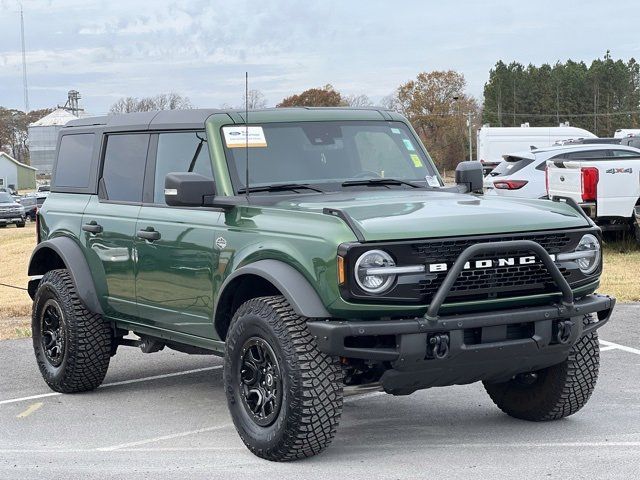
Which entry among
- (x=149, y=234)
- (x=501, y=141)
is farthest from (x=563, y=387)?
(x=501, y=141)

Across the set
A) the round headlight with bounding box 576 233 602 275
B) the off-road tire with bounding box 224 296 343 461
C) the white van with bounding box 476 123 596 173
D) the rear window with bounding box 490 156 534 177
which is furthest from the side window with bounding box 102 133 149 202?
the white van with bounding box 476 123 596 173

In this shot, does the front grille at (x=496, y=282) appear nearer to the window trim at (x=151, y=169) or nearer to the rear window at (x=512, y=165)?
the window trim at (x=151, y=169)

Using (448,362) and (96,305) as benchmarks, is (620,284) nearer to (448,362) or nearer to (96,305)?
(96,305)

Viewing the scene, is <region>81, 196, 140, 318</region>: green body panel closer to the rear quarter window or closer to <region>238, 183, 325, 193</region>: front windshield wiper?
the rear quarter window

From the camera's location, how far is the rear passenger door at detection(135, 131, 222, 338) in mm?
6766

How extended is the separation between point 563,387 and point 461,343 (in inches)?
48.6

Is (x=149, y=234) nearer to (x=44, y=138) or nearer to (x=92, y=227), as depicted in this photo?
(x=92, y=227)

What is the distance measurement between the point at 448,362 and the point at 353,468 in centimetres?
76

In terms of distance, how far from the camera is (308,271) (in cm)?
579

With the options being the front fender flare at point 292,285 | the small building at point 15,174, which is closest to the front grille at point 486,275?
the front fender flare at point 292,285

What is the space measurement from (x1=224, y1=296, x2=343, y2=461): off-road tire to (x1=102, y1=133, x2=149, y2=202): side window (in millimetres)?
2108

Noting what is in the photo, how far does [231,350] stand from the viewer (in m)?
6.21

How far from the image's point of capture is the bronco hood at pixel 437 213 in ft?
18.7

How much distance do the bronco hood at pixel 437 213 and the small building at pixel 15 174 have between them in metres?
117
